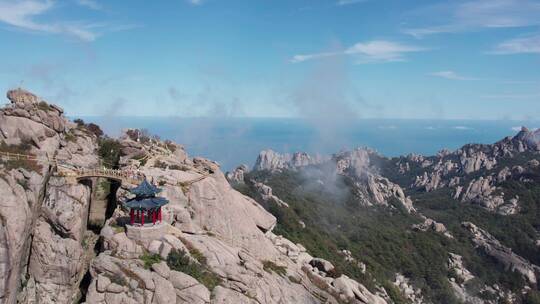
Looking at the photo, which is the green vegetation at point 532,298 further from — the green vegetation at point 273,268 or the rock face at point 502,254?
the green vegetation at point 273,268

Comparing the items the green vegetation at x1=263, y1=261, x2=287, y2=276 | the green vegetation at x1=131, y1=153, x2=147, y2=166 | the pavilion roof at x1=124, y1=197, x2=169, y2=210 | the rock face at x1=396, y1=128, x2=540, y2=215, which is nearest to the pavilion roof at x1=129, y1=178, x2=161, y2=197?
the pavilion roof at x1=124, y1=197, x2=169, y2=210

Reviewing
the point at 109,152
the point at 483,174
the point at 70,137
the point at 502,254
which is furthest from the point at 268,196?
the point at 483,174

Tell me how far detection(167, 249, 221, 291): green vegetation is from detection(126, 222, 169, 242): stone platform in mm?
2045

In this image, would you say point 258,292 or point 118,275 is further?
point 258,292

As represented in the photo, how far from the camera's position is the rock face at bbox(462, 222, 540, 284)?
9862 cm

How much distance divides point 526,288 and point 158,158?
8623cm

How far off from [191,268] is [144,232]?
14.6ft

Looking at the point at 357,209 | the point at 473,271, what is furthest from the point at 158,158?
the point at 357,209

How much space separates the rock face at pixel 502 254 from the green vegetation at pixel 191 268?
91379 mm

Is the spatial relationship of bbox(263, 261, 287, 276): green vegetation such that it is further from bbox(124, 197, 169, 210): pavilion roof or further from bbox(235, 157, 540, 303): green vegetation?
bbox(235, 157, 540, 303): green vegetation

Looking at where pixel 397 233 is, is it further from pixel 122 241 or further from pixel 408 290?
pixel 122 241

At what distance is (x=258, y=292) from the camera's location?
3134 centimetres

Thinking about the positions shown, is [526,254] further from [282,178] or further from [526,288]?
[282,178]

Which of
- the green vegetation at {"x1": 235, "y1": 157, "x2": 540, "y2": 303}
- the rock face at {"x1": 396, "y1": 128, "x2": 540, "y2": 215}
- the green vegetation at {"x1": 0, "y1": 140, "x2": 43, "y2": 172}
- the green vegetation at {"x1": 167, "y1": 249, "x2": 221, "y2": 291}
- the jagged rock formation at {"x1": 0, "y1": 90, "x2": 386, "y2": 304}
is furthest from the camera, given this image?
the rock face at {"x1": 396, "y1": 128, "x2": 540, "y2": 215}
